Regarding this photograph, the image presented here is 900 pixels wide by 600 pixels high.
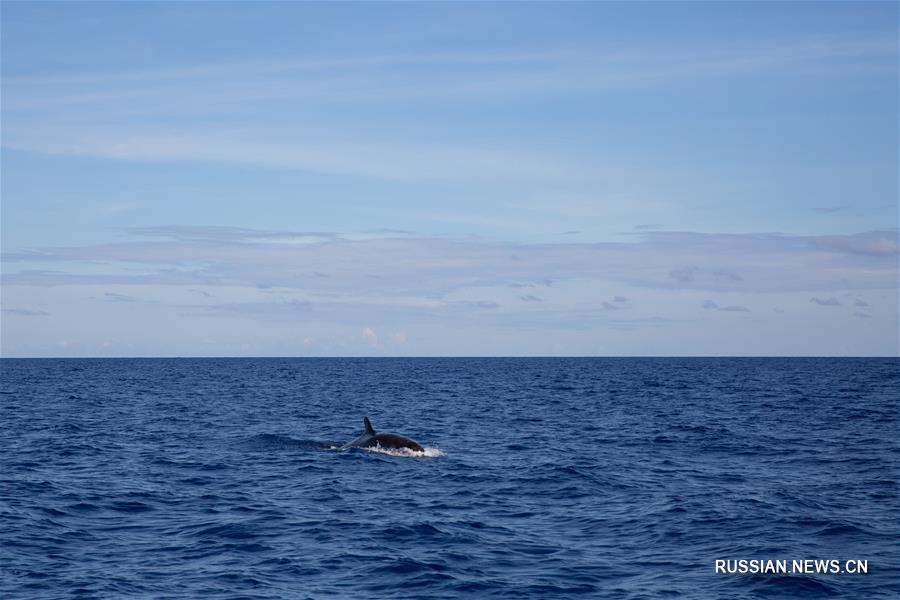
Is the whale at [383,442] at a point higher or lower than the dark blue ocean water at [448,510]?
higher

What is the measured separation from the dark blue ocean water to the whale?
1155 mm

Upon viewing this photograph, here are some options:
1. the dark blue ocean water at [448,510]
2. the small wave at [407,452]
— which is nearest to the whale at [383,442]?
the small wave at [407,452]

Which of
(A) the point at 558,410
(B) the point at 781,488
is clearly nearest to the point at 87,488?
(B) the point at 781,488

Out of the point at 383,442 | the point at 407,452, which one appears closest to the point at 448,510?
the point at 407,452

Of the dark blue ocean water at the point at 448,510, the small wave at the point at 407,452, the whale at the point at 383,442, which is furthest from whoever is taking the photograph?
the whale at the point at 383,442

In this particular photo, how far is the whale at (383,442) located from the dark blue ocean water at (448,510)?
1.16 m

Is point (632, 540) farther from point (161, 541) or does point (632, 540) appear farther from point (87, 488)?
point (87, 488)

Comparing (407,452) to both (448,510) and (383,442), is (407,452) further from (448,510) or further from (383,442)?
(448,510)

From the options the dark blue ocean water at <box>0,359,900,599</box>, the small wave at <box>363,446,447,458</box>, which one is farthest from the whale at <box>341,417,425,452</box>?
the dark blue ocean water at <box>0,359,900,599</box>

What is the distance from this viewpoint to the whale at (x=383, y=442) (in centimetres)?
3781

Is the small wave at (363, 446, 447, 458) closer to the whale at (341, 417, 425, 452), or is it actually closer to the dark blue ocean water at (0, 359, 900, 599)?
the whale at (341, 417, 425, 452)

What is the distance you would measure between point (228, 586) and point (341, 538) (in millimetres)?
4478

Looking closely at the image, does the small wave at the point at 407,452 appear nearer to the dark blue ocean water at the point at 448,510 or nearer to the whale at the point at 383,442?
the whale at the point at 383,442

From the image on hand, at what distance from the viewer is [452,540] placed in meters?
22.0
